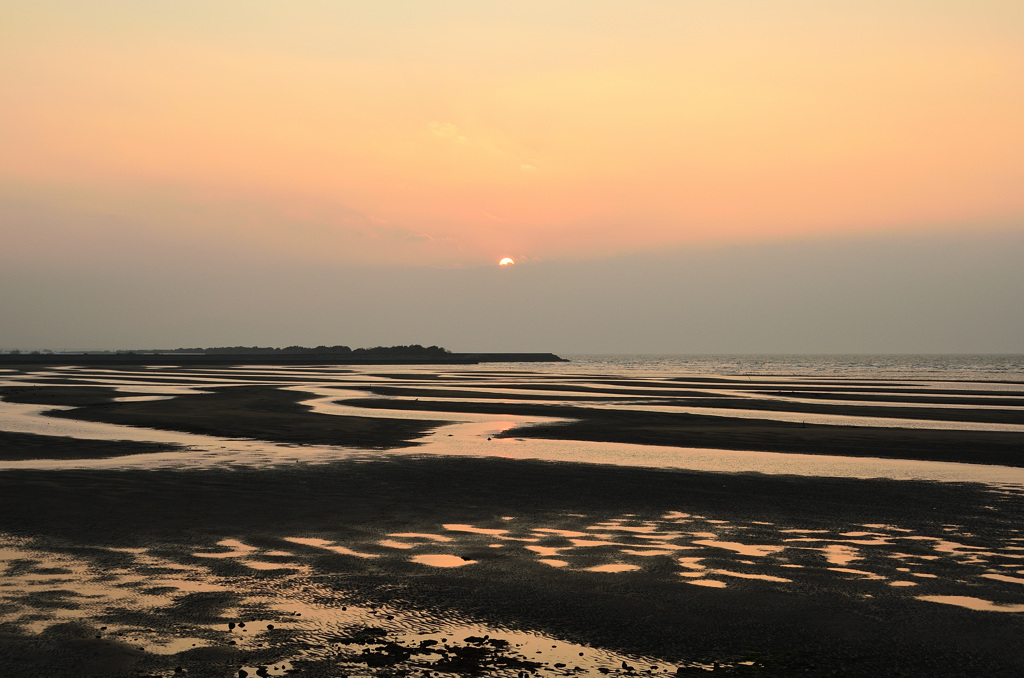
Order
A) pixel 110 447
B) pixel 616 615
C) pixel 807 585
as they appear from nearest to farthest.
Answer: pixel 616 615 → pixel 807 585 → pixel 110 447

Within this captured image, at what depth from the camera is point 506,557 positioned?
39.4ft

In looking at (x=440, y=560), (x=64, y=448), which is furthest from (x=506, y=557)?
(x=64, y=448)

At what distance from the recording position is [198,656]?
25.7 feet

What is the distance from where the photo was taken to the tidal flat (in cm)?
807

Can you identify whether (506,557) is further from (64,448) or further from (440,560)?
(64,448)

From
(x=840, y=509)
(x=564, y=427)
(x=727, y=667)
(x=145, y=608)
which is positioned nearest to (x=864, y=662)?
(x=727, y=667)

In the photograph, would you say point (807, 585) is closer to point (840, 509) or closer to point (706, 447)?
point (840, 509)

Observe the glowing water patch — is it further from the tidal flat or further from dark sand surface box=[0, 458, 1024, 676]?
dark sand surface box=[0, 458, 1024, 676]

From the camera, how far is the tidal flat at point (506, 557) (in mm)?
8070

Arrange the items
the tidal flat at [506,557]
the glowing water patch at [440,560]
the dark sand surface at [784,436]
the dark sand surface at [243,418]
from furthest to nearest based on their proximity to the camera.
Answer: the dark sand surface at [243,418]
the dark sand surface at [784,436]
the glowing water patch at [440,560]
the tidal flat at [506,557]

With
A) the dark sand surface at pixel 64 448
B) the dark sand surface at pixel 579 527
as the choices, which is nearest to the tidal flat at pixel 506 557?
the dark sand surface at pixel 579 527

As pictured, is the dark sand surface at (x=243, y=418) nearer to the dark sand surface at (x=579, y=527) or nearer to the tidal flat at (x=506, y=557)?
the tidal flat at (x=506, y=557)

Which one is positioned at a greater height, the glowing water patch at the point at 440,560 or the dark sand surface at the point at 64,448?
the dark sand surface at the point at 64,448

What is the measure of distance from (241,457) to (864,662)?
18883 mm
